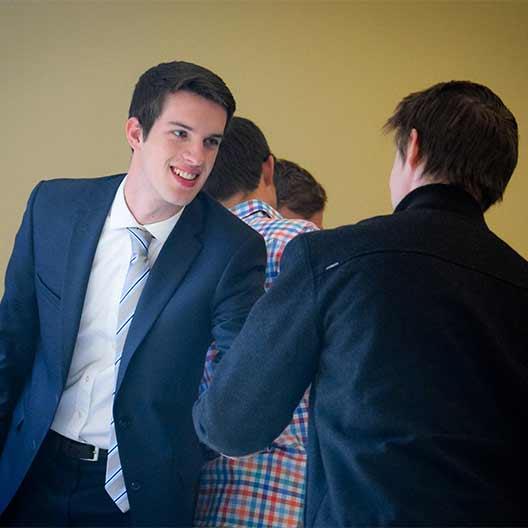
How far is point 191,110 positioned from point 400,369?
0.82 meters

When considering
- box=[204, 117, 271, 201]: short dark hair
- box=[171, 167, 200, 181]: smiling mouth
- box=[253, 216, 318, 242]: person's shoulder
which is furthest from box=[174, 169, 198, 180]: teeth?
box=[204, 117, 271, 201]: short dark hair

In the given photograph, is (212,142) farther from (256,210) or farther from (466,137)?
(466,137)

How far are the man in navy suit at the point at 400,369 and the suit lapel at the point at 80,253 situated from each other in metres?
0.44

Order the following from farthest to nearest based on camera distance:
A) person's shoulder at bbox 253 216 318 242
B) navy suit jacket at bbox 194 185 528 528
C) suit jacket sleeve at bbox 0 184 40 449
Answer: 1. person's shoulder at bbox 253 216 318 242
2. suit jacket sleeve at bbox 0 184 40 449
3. navy suit jacket at bbox 194 185 528 528

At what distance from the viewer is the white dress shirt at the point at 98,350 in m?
1.43

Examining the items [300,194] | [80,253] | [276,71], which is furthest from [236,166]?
[276,71]

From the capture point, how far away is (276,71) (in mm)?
3104

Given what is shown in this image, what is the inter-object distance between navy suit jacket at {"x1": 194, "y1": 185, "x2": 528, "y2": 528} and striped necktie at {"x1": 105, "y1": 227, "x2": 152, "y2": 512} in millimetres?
428

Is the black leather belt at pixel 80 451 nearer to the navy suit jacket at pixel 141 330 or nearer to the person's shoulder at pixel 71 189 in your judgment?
the navy suit jacket at pixel 141 330

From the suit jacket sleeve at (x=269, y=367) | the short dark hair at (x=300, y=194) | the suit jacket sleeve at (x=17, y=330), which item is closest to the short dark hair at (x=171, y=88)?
the suit jacket sleeve at (x=17, y=330)

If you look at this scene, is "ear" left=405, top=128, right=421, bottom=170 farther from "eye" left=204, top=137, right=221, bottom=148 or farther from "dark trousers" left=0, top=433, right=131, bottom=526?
"dark trousers" left=0, top=433, right=131, bottom=526

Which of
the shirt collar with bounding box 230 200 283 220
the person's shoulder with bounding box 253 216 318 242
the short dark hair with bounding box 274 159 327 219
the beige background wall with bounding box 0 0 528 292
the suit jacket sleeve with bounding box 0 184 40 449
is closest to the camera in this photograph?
the suit jacket sleeve with bounding box 0 184 40 449

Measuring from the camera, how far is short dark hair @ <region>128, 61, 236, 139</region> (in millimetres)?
1549

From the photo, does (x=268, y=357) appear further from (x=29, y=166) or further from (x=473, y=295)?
(x=29, y=166)
